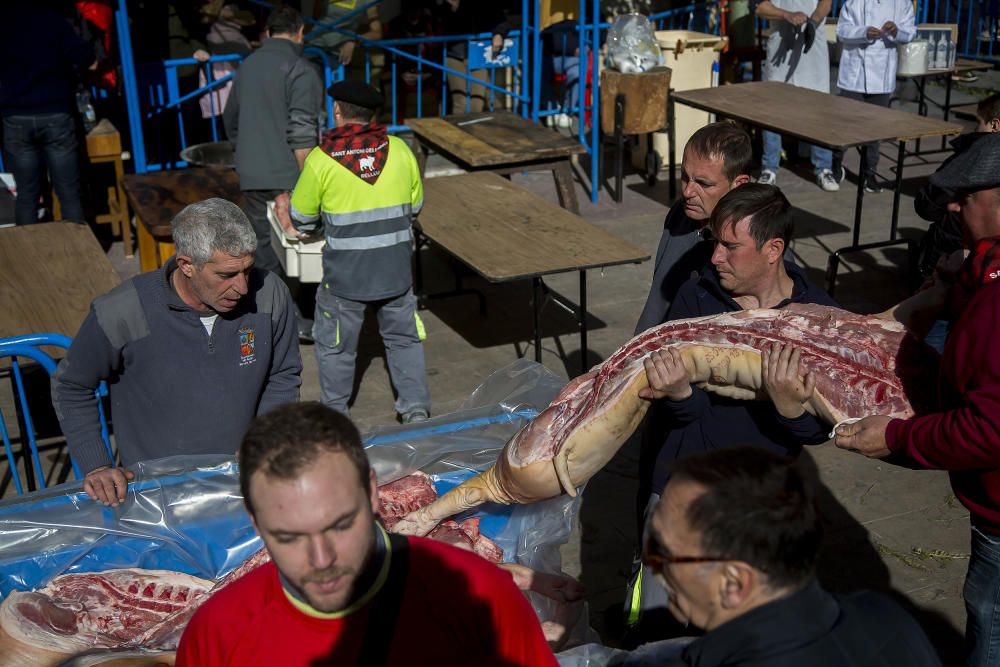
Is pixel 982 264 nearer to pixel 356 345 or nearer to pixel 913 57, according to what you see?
pixel 356 345

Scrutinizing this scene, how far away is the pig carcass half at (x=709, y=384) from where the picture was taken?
11.0 ft

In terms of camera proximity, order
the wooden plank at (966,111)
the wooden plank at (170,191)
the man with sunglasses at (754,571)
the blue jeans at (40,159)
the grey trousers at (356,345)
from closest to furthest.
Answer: the man with sunglasses at (754,571) → the grey trousers at (356,345) → the wooden plank at (170,191) → the blue jeans at (40,159) → the wooden plank at (966,111)

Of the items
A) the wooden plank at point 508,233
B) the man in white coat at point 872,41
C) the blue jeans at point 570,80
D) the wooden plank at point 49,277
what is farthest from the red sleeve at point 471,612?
the blue jeans at point 570,80

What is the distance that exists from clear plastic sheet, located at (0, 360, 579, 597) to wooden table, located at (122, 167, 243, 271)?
370cm

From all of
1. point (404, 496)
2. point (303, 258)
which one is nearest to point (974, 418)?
point (404, 496)

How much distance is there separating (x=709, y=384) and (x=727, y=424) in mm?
151

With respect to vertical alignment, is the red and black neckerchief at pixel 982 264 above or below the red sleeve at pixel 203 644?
above

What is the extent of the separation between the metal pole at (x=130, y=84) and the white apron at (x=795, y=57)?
5.95 metres

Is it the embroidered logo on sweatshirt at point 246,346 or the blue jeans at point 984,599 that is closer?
the blue jeans at point 984,599

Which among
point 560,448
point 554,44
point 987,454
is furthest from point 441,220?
point 554,44

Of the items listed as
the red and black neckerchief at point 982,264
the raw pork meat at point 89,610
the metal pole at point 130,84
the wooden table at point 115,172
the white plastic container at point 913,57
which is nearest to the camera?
the red and black neckerchief at point 982,264

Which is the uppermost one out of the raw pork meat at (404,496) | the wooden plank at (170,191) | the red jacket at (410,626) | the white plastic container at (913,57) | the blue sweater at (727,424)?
the white plastic container at (913,57)

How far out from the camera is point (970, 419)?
2.90 meters

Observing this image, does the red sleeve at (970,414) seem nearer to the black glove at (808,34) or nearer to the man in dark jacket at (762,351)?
the man in dark jacket at (762,351)
